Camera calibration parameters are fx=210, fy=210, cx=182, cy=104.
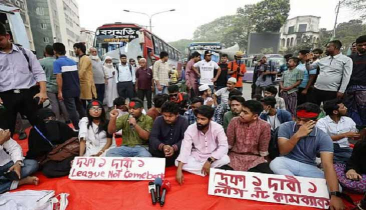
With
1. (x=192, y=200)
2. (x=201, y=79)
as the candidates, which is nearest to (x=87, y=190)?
(x=192, y=200)

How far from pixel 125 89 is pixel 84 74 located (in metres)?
1.82

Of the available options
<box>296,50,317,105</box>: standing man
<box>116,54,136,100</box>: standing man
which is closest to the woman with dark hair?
<box>116,54,136,100</box>: standing man

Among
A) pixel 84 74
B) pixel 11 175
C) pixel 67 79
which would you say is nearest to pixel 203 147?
pixel 11 175

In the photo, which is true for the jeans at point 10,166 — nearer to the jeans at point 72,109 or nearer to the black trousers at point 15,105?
the black trousers at point 15,105

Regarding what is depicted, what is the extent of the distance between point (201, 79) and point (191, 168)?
3430mm

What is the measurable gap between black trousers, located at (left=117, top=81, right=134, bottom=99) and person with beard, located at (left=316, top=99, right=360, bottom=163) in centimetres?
492

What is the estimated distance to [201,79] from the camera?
5863 millimetres

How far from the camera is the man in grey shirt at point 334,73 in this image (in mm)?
3795

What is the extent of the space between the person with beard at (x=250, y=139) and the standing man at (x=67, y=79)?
320cm

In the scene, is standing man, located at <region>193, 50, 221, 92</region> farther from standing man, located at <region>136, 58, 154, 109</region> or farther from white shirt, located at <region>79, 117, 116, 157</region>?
white shirt, located at <region>79, 117, 116, 157</region>

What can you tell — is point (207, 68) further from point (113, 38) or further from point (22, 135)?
point (113, 38)

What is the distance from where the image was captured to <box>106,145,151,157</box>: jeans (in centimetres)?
302

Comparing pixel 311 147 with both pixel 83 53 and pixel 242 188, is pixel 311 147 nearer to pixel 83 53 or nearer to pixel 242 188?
pixel 242 188

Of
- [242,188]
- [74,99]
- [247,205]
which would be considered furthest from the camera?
[74,99]
